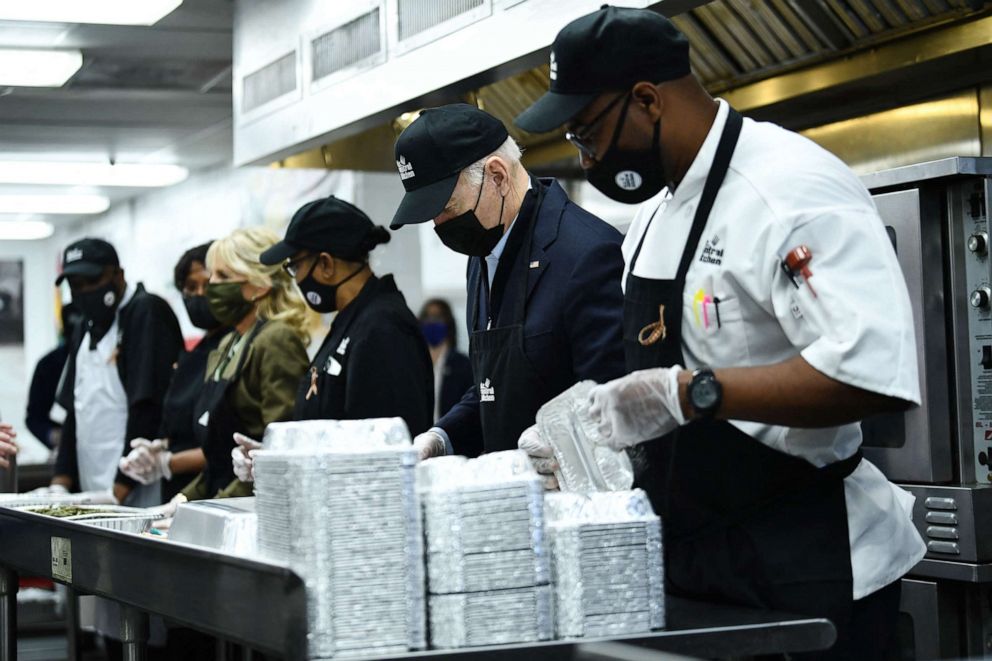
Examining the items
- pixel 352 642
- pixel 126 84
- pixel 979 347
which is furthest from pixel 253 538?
pixel 126 84

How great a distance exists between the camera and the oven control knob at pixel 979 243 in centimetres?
271

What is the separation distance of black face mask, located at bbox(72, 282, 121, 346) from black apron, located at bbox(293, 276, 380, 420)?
194cm

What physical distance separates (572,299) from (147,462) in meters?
2.12

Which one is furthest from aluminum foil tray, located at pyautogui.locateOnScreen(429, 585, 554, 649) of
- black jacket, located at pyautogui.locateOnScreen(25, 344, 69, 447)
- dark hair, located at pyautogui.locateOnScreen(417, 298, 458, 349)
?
dark hair, located at pyautogui.locateOnScreen(417, 298, 458, 349)

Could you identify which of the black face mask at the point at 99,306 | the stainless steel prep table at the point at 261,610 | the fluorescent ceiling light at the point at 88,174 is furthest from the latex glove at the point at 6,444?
the fluorescent ceiling light at the point at 88,174

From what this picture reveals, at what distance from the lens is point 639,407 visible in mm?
1628

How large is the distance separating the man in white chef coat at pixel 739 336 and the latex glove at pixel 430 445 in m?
0.69

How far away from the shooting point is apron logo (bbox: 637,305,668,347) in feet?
5.82

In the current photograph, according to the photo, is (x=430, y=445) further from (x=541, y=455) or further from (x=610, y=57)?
(x=610, y=57)

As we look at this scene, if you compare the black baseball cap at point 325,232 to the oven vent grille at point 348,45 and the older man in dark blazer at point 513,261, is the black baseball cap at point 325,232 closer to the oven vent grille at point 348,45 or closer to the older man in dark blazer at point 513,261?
the older man in dark blazer at point 513,261

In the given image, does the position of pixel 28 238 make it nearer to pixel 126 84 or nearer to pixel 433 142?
pixel 126 84

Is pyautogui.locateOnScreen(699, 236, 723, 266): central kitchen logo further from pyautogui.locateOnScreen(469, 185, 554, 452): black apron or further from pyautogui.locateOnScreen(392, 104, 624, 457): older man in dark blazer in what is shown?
pyautogui.locateOnScreen(469, 185, 554, 452): black apron

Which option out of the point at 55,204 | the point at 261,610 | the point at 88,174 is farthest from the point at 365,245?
the point at 55,204

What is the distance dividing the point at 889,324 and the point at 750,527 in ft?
1.14
